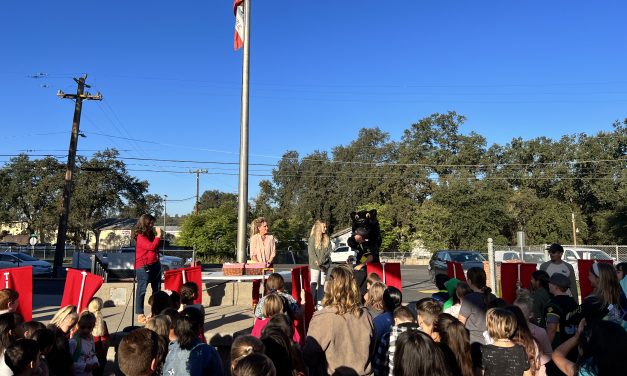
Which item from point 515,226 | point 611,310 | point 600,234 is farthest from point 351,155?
point 611,310

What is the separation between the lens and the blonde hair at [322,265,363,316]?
403cm

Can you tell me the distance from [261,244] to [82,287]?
305cm

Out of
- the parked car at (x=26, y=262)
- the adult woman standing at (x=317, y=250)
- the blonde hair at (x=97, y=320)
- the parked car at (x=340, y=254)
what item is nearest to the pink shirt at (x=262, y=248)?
the adult woman standing at (x=317, y=250)

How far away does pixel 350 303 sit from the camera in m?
4.03

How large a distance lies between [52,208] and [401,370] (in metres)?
62.6

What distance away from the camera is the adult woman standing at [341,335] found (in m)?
3.93

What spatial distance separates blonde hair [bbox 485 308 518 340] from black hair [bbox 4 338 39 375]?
3.37 m

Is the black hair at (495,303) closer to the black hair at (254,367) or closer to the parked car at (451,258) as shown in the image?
the black hair at (254,367)

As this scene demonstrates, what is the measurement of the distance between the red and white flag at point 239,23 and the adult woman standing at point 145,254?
592cm

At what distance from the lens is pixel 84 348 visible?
14.7 ft

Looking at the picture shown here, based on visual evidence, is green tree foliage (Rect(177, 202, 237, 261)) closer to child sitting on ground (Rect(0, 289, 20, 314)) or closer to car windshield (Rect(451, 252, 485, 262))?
car windshield (Rect(451, 252, 485, 262))

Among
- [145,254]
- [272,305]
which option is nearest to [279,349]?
[272,305]

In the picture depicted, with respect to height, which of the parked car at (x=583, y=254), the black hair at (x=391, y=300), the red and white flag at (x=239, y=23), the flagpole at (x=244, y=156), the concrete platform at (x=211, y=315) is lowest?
the concrete platform at (x=211, y=315)

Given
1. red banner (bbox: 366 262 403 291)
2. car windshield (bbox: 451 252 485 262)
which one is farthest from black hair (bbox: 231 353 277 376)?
car windshield (bbox: 451 252 485 262)
